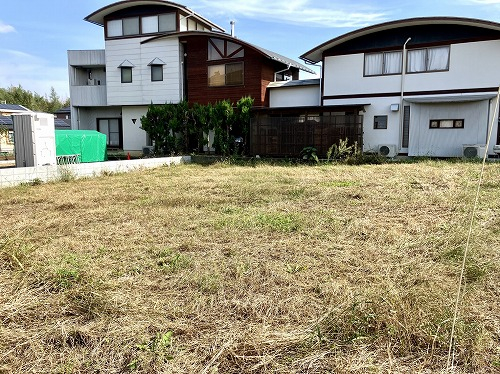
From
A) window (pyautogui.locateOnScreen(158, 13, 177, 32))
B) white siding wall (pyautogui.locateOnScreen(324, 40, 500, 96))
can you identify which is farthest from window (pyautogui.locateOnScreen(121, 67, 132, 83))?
white siding wall (pyautogui.locateOnScreen(324, 40, 500, 96))

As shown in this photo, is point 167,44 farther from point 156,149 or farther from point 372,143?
point 372,143

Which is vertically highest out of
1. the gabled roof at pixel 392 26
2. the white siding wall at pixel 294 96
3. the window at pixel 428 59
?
the gabled roof at pixel 392 26

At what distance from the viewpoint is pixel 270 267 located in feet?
10.5

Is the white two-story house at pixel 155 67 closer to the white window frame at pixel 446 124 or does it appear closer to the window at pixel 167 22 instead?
the window at pixel 167 22

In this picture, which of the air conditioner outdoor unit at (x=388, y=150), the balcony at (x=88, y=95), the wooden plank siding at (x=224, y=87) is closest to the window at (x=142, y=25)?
the wooden plank siding at (x=224, y=87)

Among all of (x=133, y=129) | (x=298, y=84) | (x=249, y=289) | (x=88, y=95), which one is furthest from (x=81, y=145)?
(x=249, y=289)

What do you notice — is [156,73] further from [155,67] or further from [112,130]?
[112,130]

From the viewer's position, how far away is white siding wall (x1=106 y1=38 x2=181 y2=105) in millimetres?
18094

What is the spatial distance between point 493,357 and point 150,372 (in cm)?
182

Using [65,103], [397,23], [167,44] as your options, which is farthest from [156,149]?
[65,103]

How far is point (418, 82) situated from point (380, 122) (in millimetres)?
1906

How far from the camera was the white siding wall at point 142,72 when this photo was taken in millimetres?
18094

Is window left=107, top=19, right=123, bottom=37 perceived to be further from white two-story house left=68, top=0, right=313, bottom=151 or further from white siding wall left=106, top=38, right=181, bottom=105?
white siding wall left=106, top=38, right=181, bottom=105

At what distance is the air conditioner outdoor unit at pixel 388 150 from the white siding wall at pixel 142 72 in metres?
9.98
